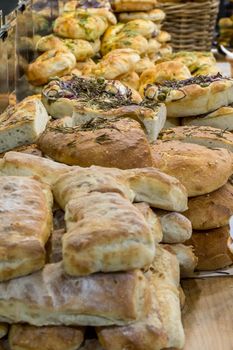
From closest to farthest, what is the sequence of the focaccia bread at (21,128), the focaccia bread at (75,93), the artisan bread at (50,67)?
the focaccia bread at (21,128) < the focaccia bread at (75,93) < the artisan bread at (50,67)

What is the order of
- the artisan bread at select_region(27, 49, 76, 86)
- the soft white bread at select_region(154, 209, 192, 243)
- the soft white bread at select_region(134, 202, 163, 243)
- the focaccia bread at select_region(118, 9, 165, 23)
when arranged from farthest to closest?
the focaccia bread at select_region(118, 9, 165, 23) → the artisan bread at select_region(27, 49, 76, 86) → the soft white bread at select_region(154, 209, 192, 243) → the soft white bread at select_region(134, 202, 163, 243)

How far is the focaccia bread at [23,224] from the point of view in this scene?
1.24m

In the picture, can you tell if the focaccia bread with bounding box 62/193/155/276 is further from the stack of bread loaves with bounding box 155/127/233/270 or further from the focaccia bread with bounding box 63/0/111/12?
the focaccia bread with bounding box 63/0/111/12

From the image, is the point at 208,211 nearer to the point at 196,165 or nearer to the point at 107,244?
the point at 196,165

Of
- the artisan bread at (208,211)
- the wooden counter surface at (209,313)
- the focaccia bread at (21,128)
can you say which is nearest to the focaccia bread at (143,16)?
the focaccia bread at (21,128)

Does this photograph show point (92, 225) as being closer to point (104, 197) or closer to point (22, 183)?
point (104, 197)

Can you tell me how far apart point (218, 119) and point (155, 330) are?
52.6 inches

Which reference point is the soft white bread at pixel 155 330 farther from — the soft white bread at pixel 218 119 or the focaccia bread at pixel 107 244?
the soft white bread at pixel 218 119

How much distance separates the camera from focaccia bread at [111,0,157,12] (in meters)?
4.91

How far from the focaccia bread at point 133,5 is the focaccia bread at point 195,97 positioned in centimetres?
Result: 258

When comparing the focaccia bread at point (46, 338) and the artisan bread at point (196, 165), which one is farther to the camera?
the artisan bread at point (196, 165)

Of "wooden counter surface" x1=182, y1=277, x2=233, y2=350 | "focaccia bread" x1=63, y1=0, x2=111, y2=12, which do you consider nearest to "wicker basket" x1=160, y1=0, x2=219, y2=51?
"focaccia bread" x1=63, y1=0, x2=111, y2=12

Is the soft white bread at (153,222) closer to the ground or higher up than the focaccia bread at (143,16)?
higher up

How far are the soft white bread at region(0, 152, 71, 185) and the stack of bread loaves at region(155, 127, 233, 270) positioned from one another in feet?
1.38
